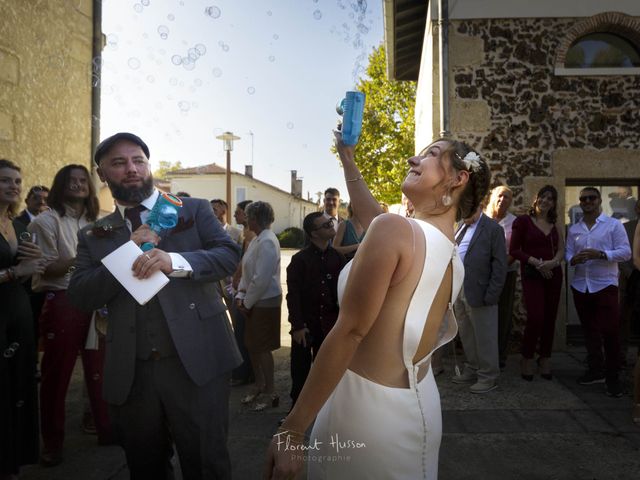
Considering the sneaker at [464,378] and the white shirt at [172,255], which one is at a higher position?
the white shirt at [172,255]

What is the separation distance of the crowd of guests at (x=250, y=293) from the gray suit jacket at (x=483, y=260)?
12 mm

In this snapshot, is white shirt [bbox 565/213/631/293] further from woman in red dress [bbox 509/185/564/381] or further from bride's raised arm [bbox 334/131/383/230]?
bride's raised arm [bbox 334/131/383/230]

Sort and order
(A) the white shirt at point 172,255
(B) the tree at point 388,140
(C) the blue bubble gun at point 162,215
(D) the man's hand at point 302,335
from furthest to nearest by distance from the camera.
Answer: (B) the tree at point 388,140 → (D) the man's hand at point 302,335 → (C) the blue bubble gun at point 162,215 → (A) the white shirt at point 172,255

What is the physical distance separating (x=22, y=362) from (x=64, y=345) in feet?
2.05

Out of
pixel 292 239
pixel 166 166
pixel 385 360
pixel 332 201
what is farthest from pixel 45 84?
pixel 166 166

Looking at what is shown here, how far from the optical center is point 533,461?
3805 mm

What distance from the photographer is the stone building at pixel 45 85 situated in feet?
23.5

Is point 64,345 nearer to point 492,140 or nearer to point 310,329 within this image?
point 310,329

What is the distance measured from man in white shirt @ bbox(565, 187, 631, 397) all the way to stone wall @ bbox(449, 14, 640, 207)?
158cm

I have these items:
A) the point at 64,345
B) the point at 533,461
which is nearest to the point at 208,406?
the point at 64,345

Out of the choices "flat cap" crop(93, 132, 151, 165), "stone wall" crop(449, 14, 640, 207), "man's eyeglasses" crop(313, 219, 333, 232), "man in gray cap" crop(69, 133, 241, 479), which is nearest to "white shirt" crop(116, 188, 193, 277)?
"man in gray cap" crop(69, 133, 241, 479)

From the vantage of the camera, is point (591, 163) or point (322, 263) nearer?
point (322, 263)

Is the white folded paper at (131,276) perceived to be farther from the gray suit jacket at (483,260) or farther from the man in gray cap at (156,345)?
the gray suit jacket at (483,260)

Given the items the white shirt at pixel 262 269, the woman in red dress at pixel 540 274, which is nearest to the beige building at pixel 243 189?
the white shirt at pixel 262 269
